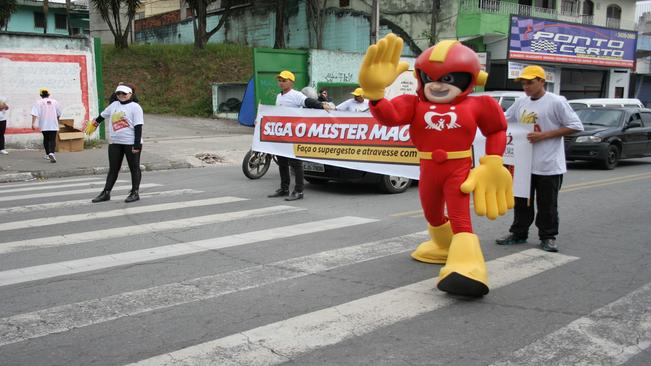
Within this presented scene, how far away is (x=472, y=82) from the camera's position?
5.16m

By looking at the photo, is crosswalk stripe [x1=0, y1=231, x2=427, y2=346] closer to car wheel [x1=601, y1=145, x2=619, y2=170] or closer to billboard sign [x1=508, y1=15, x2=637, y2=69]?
car wheel [x1=601, y1=145, x2=619, y2=170]

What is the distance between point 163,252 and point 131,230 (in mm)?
1268

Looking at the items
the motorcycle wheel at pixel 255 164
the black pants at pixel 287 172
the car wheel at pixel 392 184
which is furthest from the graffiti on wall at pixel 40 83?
the car wheel at pixel 392 184

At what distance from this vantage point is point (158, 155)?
51.7 feet

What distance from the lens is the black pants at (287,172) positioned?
9539 millimetres

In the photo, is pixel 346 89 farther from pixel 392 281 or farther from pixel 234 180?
pixel 392 281

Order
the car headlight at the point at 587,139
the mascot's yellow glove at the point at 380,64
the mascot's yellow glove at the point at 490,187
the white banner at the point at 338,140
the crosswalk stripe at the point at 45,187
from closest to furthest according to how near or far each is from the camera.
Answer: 1. the mascot's yellow glove at the point at 380,64
2. the mascot's yellow glove at the point at 490,187
3. the white banner at the point at 338,140
4. the crosswalk stripe at the point at 45,187
5. the car headlight at the point at 587,139

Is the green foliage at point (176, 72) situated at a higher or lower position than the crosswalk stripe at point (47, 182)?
higher

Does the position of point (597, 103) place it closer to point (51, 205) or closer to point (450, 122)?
point (450, 122)

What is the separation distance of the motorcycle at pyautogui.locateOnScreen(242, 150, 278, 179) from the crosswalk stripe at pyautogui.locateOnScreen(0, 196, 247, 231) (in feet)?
6.91

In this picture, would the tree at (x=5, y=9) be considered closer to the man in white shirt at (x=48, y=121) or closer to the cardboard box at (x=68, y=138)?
the cardboard box at (x=68, y=138)

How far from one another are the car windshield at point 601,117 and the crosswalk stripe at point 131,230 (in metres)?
10.3

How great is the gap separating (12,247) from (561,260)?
5.61 metres

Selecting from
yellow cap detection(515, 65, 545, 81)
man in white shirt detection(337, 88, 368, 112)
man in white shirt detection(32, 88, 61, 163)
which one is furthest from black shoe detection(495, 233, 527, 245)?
man in white shirt detection(32, 88, 61, 163)
